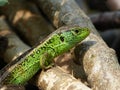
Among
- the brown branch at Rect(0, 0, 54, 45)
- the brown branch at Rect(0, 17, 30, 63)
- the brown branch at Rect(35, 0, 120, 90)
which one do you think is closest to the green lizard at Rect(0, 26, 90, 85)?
the brown branch at Rect(35, 0, 120, 90)

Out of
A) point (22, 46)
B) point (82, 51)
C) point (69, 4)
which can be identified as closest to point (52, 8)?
point (69, 4)

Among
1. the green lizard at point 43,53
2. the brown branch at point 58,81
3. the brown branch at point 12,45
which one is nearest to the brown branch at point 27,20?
the brown branch at point 12,45

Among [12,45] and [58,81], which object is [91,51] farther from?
[12,45]

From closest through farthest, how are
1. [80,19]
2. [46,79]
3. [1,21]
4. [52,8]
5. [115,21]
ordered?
[46,79]
[80,19]
[52,8]
[1,21]
[115,21]

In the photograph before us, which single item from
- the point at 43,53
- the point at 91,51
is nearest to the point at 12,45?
the point at 43,53

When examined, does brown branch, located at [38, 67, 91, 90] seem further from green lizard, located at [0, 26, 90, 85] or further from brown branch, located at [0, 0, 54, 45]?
brown branch, located at [0, 0, 54, 45]

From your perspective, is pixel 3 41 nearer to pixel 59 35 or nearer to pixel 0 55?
pixel 0 55
